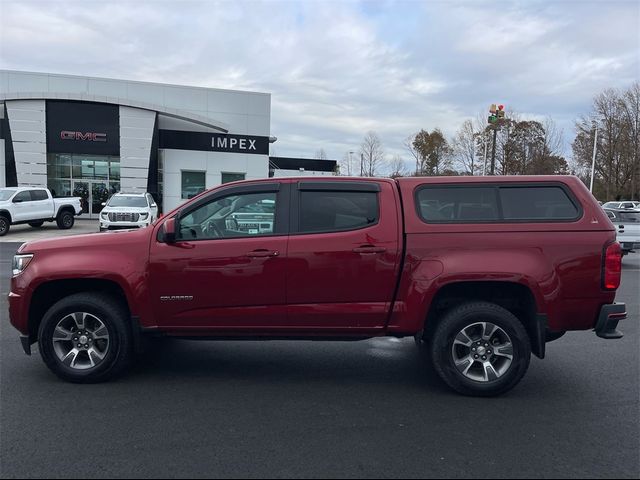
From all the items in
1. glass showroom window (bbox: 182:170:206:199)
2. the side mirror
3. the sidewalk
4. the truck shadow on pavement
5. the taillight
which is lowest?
the truck shadow on pavement

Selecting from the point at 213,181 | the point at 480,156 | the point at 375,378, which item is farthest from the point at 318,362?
the point at 480,156

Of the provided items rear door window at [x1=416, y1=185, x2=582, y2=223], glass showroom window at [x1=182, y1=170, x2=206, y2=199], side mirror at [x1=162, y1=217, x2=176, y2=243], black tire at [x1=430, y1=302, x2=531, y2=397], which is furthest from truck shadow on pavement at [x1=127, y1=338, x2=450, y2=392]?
glass showroom window at [x1=182, y1=170, x2=206, y2=199]

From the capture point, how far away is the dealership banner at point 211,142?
29922 millimetres

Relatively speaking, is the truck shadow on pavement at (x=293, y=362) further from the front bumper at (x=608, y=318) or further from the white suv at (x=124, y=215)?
the white suv at (x=124, y=215)

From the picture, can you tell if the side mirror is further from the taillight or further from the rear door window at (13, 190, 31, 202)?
the rear door window at (13, 190, 31, 202)

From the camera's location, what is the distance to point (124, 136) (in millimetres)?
28438

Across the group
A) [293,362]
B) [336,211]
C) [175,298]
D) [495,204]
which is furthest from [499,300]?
[175,298]

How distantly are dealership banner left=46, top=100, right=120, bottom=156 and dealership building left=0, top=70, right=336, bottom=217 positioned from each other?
5cm

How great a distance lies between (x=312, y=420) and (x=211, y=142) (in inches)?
1095

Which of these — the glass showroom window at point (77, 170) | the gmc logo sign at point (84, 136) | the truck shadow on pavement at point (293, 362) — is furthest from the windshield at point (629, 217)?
the glass showroom window at point (77, 170)

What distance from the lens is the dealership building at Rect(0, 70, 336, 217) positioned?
27.5 m

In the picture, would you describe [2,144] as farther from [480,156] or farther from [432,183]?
[480,156]

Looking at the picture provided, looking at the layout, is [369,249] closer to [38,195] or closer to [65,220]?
[38,195]

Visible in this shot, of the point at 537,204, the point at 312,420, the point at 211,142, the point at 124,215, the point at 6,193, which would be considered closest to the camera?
the point at 312,420
